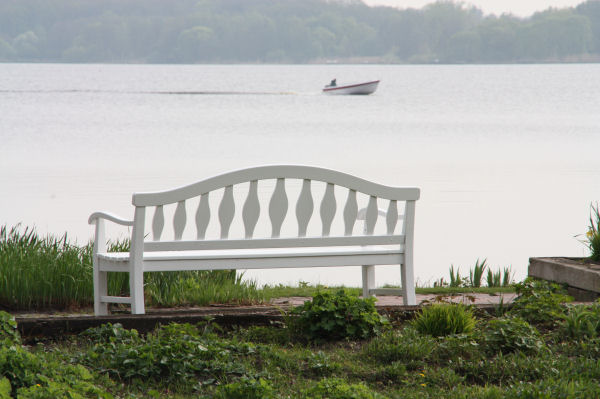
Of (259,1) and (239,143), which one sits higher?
(259,1)

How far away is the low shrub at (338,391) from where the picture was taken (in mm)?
3143

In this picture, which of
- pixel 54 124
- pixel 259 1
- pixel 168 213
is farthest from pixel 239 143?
pixel 259 1

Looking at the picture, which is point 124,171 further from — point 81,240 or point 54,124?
point 54,124

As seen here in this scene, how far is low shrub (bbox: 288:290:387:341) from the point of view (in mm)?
4086

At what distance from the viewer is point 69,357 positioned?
3.65 meters

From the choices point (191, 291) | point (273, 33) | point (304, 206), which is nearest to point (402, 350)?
point (304, 206)

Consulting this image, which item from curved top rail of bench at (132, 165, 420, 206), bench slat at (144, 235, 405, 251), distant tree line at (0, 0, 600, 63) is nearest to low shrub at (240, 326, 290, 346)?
bench slat at (144, 235, 405, 251)

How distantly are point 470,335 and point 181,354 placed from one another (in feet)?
4.51

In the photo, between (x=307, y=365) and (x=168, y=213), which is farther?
(x=168, y=213)

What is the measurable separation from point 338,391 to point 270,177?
158 centimetres

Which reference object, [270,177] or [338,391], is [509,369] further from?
[270,177]

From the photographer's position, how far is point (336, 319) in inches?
161

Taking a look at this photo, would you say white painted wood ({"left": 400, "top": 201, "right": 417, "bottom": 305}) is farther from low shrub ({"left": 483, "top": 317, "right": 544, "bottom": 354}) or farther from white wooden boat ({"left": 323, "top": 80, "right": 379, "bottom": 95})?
white wooden boat ({"left": 323, "top": 80, "right": 379, "bottom": 95})

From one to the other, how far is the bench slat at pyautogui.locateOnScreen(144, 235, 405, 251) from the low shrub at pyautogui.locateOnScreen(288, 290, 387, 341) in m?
0.46
